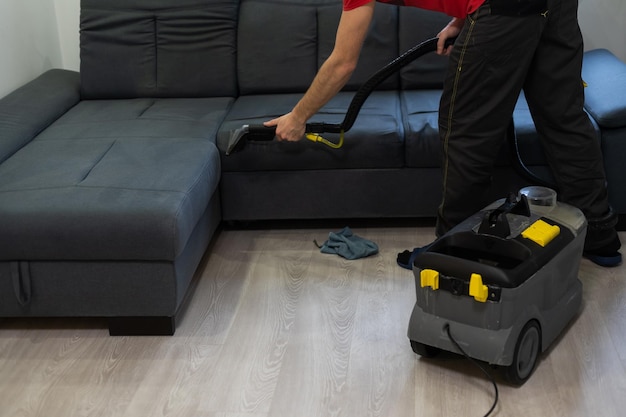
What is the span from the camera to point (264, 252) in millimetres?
3051

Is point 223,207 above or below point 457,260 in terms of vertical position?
below

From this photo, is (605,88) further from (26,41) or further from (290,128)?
(26,41)

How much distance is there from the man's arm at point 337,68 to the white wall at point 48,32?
5.09ft

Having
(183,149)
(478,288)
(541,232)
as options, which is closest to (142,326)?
(183,149)

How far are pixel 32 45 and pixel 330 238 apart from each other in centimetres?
178

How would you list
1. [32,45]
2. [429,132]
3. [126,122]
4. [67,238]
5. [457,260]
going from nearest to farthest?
[457,260] → [67,238] → [429,132] → [126,122] → [32,45]

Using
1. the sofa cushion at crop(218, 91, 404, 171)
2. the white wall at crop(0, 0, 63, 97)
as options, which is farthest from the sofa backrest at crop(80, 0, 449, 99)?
the sofa cushion at crop(218, 91, 404, 171)

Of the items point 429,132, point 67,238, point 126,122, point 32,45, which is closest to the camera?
point 67,238

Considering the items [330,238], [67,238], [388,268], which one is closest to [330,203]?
[330,238]

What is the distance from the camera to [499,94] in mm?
2420

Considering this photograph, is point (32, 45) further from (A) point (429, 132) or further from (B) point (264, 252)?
(A) point (429, 132)

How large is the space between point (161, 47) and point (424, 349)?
6.40 feet

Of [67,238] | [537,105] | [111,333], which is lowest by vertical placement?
[111,333]

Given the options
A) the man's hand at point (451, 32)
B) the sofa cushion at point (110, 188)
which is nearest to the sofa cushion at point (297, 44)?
the sofa cushion at point (110, 188)
